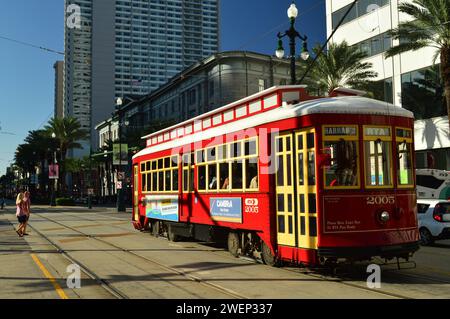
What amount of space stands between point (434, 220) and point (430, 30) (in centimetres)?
1350

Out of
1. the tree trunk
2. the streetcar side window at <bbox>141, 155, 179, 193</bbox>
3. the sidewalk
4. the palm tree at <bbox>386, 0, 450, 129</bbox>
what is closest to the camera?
the sidewalk

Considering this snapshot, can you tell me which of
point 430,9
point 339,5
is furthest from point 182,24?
point 430,9

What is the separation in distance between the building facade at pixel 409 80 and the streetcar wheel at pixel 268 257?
19.2 meters

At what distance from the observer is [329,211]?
830 cm

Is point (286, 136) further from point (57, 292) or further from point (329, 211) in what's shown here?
point (57, 292)

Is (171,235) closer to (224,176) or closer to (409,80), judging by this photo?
Result: (224,176)

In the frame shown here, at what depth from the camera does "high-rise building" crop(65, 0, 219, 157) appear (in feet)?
398

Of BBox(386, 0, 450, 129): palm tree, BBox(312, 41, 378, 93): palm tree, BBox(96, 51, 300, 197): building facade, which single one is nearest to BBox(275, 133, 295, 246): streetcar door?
BBox(386, 0, 450, 129): palm tree

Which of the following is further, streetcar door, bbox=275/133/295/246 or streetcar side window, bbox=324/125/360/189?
streetcar door, bbox=275/133/295/246

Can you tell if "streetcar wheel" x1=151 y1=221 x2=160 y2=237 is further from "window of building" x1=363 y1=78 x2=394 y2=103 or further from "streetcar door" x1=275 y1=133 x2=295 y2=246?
"window of building" x1=363 y1=78 x2=394 y2=103

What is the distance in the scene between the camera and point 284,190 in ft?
30.1

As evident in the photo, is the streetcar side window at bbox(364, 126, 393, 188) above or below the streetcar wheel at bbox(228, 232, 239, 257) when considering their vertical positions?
above

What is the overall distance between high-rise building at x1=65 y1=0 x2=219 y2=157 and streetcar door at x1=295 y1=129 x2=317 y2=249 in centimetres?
10738
